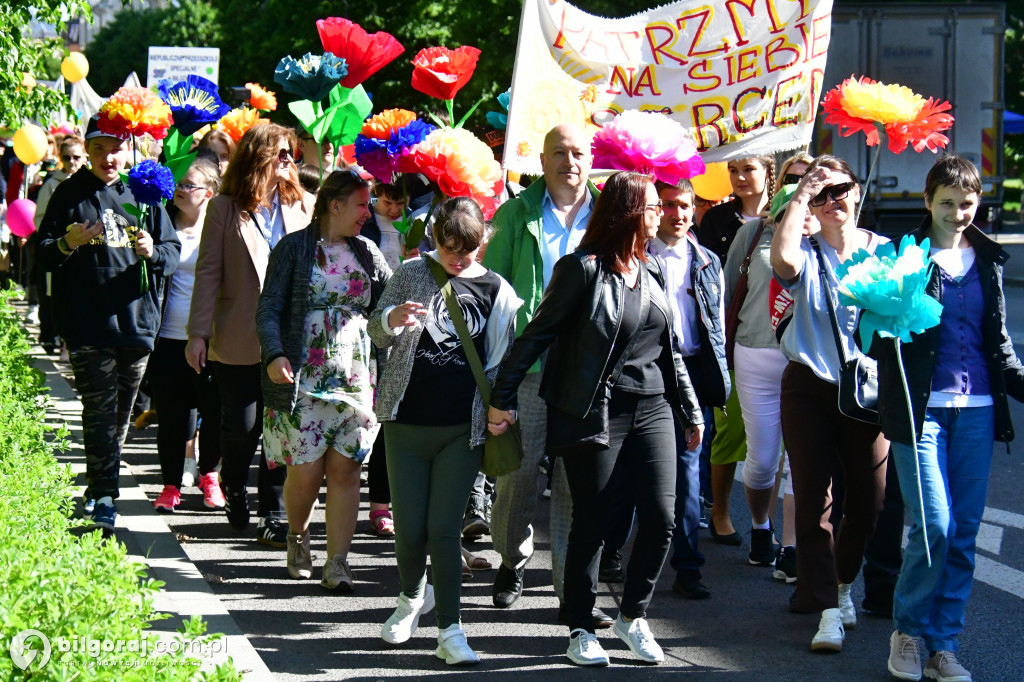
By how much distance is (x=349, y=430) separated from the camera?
233 inches

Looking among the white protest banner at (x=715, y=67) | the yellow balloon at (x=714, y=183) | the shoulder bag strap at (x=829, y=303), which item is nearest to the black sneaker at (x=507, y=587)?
the shoulder bag strap at (x=829, y=303)

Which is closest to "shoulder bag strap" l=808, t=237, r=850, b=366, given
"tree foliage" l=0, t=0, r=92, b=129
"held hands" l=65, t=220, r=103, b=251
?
"held hands" l=65, t=220, r=103, b=251

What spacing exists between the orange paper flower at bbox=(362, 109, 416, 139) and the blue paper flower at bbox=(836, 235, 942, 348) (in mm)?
2282

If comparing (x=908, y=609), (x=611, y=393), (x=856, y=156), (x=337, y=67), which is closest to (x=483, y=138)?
(x=337, y=67)

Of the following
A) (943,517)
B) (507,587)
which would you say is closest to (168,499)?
(507,587)

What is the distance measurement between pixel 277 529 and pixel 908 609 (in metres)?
3.27

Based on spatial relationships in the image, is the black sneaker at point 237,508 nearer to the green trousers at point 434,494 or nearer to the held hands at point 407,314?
the green trousers at point 434,494

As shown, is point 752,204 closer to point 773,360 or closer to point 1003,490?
point 773,360

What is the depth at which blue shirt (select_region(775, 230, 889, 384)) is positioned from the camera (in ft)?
17.3

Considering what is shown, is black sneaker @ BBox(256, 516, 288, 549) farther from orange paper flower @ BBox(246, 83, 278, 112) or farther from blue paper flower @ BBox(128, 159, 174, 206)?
orange paper flower @ BBox(246, 83, 278, 112)

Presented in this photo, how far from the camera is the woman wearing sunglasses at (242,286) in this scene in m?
6.68

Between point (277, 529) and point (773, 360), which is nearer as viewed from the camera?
point (773, 360)

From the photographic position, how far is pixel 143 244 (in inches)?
260

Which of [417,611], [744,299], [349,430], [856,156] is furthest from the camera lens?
[856,156]
